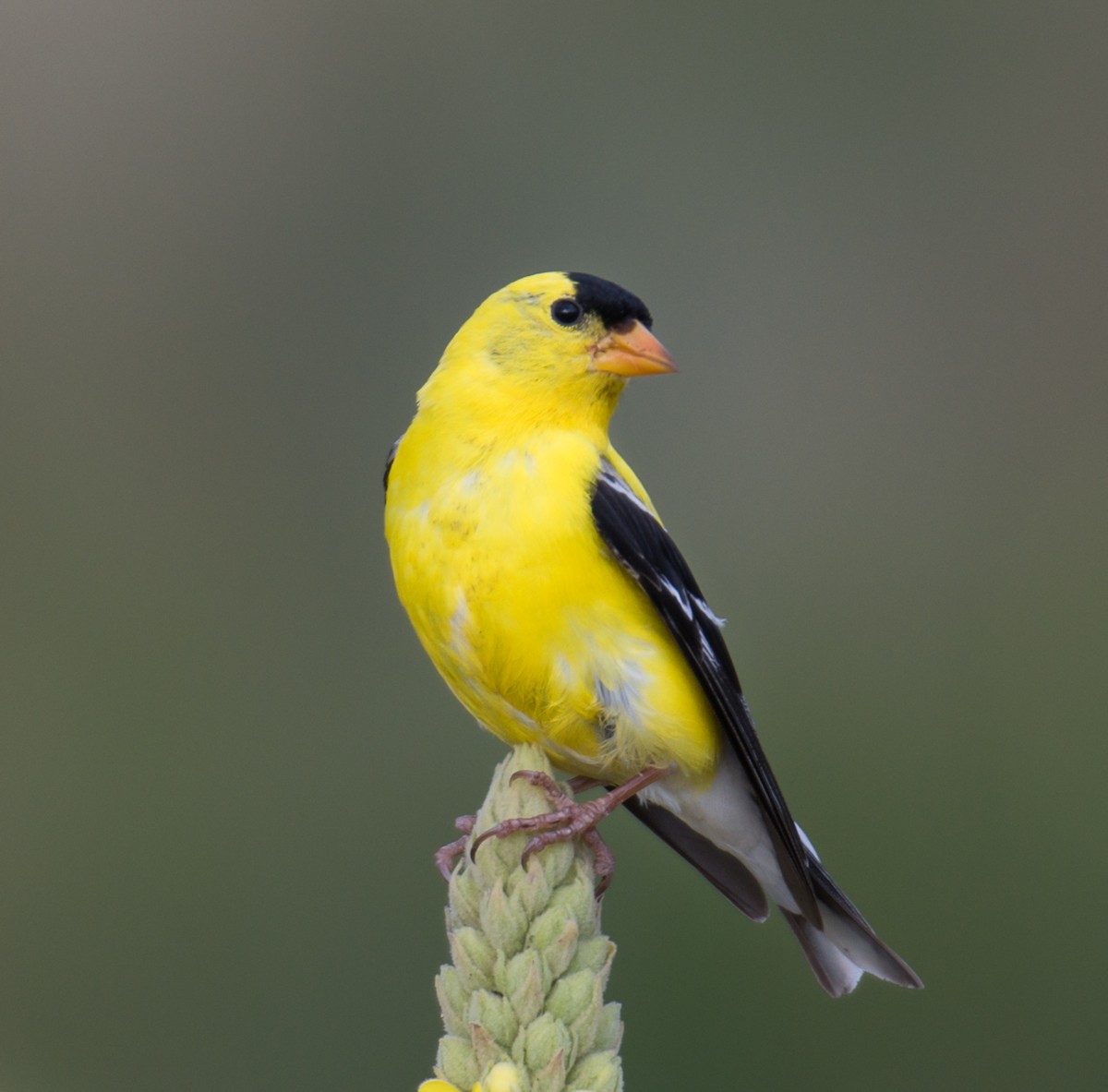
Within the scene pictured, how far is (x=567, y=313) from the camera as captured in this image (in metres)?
2.32

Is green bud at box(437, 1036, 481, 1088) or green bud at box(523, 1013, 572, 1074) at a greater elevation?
green bud at box(523, 1013, 572, 1074)

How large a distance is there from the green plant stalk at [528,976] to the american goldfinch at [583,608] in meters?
0.62

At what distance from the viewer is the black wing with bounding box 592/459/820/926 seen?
197 centimetres

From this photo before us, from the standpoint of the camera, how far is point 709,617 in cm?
210

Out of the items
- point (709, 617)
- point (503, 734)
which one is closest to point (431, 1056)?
point (503, 734)

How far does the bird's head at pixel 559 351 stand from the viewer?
2.21m

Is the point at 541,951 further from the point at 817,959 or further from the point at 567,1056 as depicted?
the point at 817,959

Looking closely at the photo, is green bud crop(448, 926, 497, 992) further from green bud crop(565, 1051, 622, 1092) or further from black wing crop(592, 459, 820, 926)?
black wing crop(592, 459, 820, 926)

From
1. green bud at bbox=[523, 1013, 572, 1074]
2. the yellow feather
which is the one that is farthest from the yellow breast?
green bud at bbox=[523, 1013, 572, 1074]

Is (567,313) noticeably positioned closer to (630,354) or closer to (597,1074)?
(630,354)

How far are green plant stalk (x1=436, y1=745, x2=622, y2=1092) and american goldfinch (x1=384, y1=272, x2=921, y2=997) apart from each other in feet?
2.04

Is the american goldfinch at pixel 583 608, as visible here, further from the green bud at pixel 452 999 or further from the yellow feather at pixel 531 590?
the green bud at pixel 452 999

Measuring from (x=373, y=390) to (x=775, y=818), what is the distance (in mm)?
2315

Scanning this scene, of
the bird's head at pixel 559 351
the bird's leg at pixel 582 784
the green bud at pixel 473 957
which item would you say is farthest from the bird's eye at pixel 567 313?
the green bud at pixel 473 957
